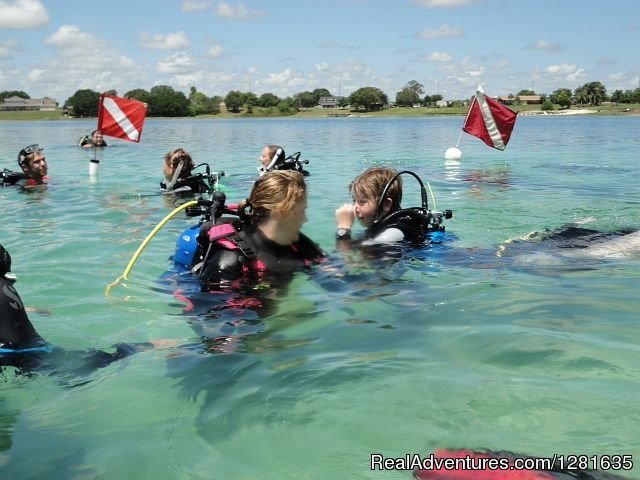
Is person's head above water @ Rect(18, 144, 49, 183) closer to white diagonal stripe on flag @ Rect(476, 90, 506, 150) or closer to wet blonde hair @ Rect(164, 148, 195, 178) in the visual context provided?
wet blonde hair @ Rect(164, 148, 195, 178)

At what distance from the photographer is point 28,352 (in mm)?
3291

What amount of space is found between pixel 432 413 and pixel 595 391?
904mm

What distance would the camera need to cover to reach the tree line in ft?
403

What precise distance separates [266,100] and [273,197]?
157922 millimetres

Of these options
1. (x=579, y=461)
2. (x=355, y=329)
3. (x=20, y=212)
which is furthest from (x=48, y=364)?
(x=20, y=212)

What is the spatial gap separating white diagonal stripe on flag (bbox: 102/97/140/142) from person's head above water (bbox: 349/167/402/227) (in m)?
8.56

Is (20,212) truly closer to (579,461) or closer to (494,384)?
(494,384)

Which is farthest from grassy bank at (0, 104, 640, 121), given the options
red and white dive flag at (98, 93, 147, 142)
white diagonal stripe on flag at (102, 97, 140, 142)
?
white diagonal stripe on flag at (102, 97, 140, 142)

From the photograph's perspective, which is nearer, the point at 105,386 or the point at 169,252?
the point at 105,386

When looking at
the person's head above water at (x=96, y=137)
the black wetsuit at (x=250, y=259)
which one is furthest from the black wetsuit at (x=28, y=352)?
the person's head above water at (x=96, y=137)

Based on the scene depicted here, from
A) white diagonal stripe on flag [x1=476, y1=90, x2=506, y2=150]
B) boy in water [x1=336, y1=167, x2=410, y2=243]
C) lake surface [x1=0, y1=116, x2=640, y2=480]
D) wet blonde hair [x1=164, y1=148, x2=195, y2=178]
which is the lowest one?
lake surface [x1=0, y1=116, x2=640, y2=480]

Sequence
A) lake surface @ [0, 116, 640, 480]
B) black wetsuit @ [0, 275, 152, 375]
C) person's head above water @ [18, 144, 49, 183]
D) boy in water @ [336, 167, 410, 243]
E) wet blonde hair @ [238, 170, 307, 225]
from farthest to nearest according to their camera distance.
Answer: person's head above water @ [18, 144, 49, 183] < boy in water @ [336, 167, 410, 243] < wet blonde hair @ [238, 170, 307, 225] < black wetsuit @ [0, 275, 152, 375] < lake surface @ [0, 116, 640, 480]

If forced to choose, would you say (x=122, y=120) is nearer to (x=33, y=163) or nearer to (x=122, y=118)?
(x=122, y=118)

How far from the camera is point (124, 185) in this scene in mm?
13812
